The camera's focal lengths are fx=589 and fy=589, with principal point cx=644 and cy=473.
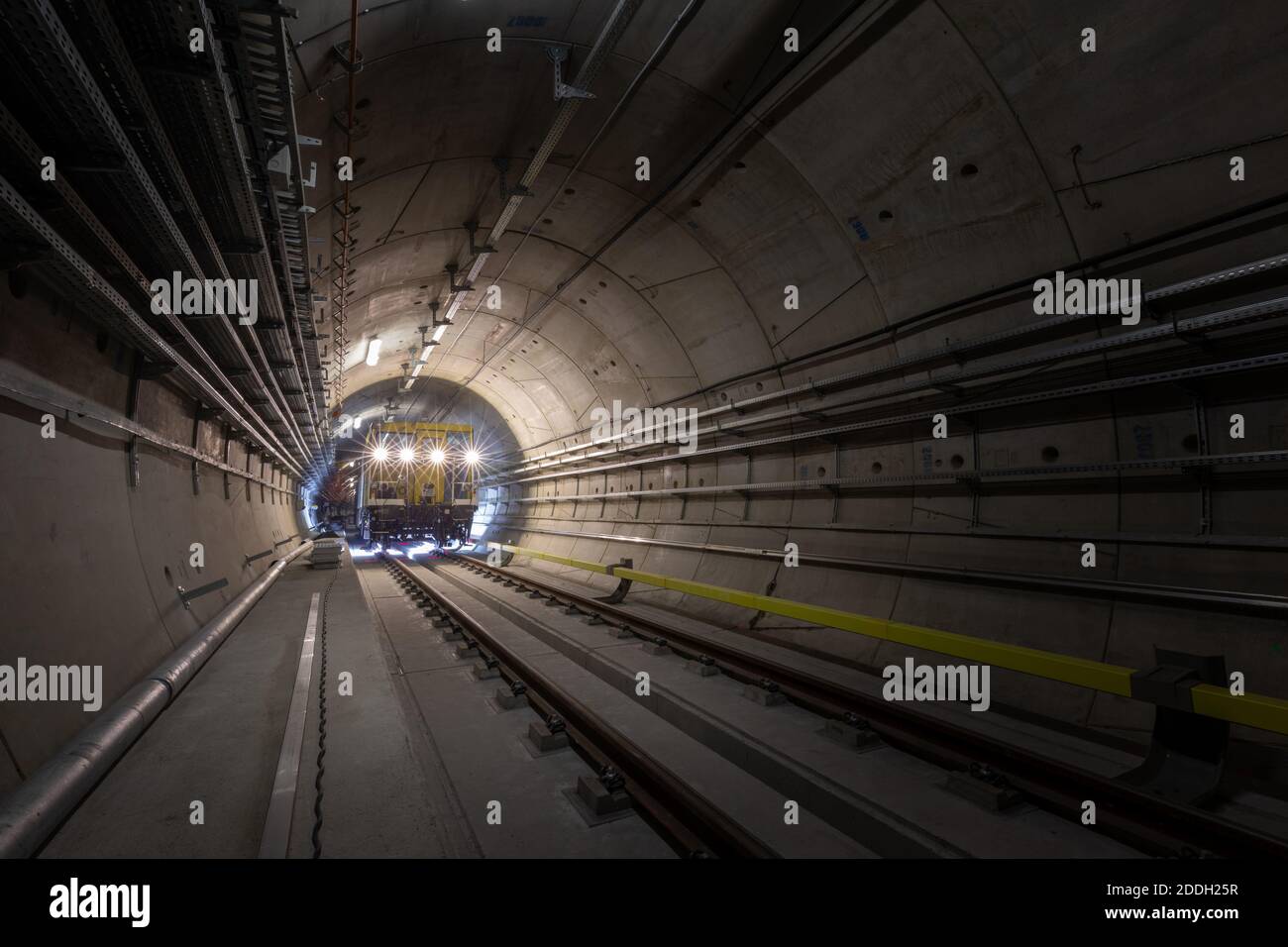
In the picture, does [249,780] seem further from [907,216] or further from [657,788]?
[907,216]

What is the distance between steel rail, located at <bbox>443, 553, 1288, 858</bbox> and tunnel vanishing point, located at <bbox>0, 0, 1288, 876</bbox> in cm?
3

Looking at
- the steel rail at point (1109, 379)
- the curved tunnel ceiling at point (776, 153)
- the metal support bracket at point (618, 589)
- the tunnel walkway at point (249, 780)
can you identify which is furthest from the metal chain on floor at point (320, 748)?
the steel rail at point (1109, 379)

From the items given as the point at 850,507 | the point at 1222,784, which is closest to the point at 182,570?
the point at 850,507

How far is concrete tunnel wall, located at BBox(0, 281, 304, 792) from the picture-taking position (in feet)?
10.5

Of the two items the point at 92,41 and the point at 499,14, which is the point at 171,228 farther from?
the point at 499,14

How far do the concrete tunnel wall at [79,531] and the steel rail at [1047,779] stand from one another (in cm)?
505

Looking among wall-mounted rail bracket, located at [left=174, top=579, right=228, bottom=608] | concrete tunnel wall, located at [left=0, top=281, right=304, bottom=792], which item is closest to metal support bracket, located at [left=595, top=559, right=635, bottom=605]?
concrete tunnel wall, located at [left=0, top=281, right=304, bottom=792]

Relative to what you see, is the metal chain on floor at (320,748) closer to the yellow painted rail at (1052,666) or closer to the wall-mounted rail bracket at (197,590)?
the wall-mounted rail bracket at (197,590)

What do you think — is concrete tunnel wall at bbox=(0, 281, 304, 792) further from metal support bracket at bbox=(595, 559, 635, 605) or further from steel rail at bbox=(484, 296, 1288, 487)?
steel rail at bbox=(484, 296, 1288, 487)

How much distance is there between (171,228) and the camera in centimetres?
391

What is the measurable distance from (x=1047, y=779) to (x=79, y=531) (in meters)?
6.61

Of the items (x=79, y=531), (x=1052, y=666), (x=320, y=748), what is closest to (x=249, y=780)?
(x=320, y=748)

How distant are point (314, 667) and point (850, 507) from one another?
20.9ft

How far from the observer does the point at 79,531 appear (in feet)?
13.1
